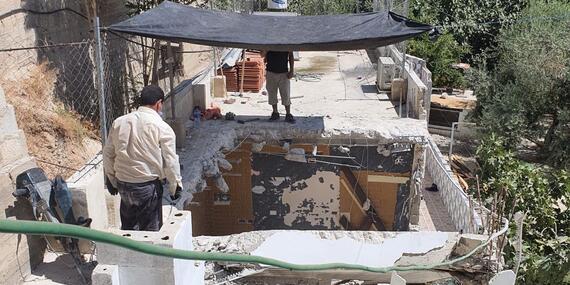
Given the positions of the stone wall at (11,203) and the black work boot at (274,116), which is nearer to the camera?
the stone wall at (11,203)

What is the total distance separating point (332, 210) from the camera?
10.0 m

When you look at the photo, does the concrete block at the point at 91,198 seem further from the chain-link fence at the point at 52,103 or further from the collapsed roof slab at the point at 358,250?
the chain-link fence at the point at 52,103

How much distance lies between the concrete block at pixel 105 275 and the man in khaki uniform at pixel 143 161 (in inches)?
37.6

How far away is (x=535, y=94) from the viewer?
15945mm

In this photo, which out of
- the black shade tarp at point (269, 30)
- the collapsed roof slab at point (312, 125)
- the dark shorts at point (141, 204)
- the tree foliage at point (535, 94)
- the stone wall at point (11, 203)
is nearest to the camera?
the stone wall at point (11, 203)

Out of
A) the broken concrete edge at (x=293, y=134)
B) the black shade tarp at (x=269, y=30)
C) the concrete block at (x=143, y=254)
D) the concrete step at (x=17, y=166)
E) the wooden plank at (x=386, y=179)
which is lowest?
the wooden plank at (x=386, y=179)

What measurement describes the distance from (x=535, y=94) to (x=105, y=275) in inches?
614

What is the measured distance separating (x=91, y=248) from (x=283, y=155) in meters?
5.31

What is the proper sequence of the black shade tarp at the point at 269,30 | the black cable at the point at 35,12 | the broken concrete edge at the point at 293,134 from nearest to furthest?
the black shade tarp at the point at 269,30 < the black cable at the point at 35,12 < the broken concrete edge at the point at 293,134

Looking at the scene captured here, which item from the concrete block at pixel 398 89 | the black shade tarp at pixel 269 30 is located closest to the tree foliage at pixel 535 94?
the concrete block at pixel 398 89

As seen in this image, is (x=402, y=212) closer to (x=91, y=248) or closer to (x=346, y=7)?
(x=91, y=248)

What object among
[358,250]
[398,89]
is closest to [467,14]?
[398,89]

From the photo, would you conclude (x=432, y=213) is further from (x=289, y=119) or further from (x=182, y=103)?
(x=182, y=103)

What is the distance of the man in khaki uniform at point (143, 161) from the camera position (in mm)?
3957
